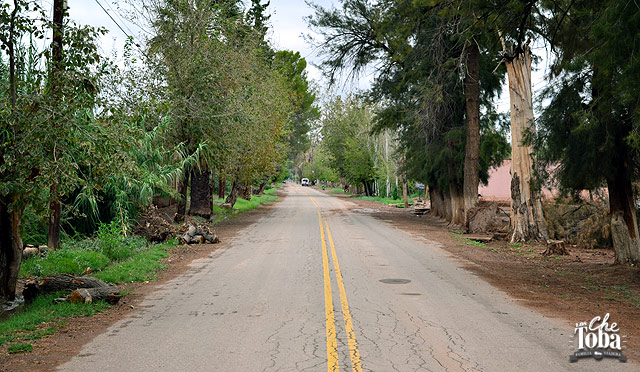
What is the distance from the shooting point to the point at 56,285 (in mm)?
9656

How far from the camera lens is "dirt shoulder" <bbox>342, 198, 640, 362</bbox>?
8.30 m

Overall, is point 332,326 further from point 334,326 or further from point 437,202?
point 437,202

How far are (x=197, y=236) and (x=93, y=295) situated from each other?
29.8ft

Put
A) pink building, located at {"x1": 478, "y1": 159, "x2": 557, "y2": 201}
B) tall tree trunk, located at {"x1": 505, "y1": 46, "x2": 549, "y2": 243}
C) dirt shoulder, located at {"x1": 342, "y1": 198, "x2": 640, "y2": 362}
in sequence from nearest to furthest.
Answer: dirt shoulder, located at {"x1": 342, "y1": 198, "x2": 640, "y2": 362}, tall tree trunk, located at {"x1": 505, "y1": 46, "x2": 549, "y2": 243}, pink building, located at {"x1": 478, "y1": 159, "x2": 557, "y2": 201}

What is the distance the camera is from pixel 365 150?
180 feet

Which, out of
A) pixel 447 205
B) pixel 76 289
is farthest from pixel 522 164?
pixel 76 289

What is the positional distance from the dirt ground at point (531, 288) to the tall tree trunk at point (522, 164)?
1.01 m

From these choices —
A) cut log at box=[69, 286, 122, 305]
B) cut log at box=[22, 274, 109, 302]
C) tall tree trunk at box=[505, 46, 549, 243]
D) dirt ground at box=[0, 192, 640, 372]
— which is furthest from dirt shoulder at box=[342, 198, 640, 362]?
cut log at box=[22, 274, 109, 302]

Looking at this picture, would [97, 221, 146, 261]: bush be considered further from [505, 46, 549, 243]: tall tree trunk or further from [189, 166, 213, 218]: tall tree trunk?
[505, 46, 549, 243]: tall tree trunk

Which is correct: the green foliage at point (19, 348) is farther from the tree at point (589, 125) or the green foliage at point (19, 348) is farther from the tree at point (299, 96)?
the tree at point (299, 96)

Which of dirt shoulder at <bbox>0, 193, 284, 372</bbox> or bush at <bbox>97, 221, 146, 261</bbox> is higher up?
bush at <bbox>97, 221, 146, 261</bbox>

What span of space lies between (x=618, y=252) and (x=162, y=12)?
17.1m

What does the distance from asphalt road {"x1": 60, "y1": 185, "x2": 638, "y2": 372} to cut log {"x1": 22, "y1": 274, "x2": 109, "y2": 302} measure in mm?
1192

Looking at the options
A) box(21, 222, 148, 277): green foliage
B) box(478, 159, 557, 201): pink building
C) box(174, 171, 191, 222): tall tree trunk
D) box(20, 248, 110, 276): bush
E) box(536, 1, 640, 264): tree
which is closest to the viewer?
box(536, 1, 640, 264): tree
